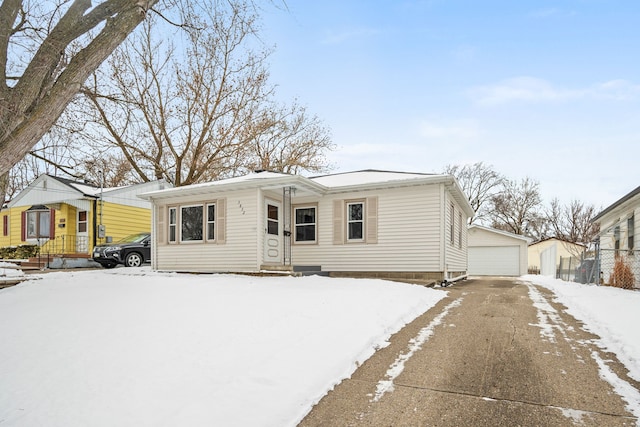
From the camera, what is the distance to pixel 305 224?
12.5 metres

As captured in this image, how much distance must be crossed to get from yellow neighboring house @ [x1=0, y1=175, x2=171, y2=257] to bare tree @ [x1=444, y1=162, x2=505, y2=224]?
1043 inches

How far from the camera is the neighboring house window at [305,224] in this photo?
12.4 meters

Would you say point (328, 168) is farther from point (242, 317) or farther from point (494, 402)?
point (494, 402)

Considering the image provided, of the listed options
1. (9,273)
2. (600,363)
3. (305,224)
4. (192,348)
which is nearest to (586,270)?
(305,224)

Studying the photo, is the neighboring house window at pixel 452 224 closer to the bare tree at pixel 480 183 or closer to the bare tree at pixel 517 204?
the bare tree at pixel 480 183

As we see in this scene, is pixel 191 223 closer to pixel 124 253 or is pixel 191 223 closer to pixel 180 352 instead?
pixel 124 253

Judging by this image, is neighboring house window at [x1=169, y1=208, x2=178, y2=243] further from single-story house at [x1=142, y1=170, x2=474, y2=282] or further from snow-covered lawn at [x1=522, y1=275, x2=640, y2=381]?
snow-covered lawn at [x1=522, y1=275, x2=640, y2=381]

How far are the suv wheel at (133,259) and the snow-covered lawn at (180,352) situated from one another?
316 inches

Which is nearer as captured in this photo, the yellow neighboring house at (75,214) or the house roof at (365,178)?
the house roof at (365,178)

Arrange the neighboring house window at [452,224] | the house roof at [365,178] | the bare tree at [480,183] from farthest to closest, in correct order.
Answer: the bare tree at [480,183]
the neighboring house window at [452,224]
the house roof at [365,178]

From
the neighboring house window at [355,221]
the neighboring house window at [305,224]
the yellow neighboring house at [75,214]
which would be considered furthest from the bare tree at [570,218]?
the yellow neighboring house at [75,214]

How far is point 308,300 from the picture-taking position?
21.6 ft

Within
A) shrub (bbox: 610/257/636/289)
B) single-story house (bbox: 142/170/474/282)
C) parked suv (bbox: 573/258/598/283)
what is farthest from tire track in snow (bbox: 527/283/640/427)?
parked suv (bbox: 573/258/598/283)

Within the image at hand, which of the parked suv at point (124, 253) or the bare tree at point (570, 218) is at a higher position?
the bare tree at point (570, 218)
